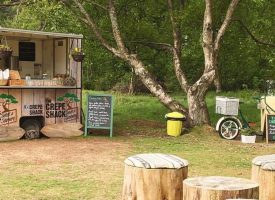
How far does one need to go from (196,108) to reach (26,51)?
4684 mm

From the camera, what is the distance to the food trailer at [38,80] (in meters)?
11.7

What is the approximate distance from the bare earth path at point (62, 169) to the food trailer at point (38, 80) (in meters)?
0.76

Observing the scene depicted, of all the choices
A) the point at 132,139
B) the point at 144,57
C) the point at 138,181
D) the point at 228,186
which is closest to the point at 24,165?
the point at 132,139

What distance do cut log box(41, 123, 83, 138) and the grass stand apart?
59 centimetres

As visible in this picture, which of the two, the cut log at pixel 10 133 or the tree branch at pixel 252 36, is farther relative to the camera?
the tree branch at pixel 252 36

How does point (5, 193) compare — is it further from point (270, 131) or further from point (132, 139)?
point (270, 131)

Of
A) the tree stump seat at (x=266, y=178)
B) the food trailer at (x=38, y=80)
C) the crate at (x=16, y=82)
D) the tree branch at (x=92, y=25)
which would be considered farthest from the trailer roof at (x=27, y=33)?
the tree stump seat at (x=266, y=178)

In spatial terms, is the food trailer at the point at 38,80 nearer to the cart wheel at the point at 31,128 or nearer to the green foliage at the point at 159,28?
the cart wheel at the point at 31,128

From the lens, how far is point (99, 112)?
12617mm

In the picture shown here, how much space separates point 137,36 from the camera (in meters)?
14.8

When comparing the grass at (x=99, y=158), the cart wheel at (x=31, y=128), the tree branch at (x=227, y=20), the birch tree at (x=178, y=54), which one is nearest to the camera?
the grass at (x=99, y=158)

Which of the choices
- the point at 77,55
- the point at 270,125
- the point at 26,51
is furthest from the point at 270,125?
the point at 26,51

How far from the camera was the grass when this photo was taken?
6812 millimetres

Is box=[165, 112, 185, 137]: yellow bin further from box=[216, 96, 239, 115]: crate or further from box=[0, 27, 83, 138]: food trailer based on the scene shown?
box=[0, 27, 83, 138]: food trailer
